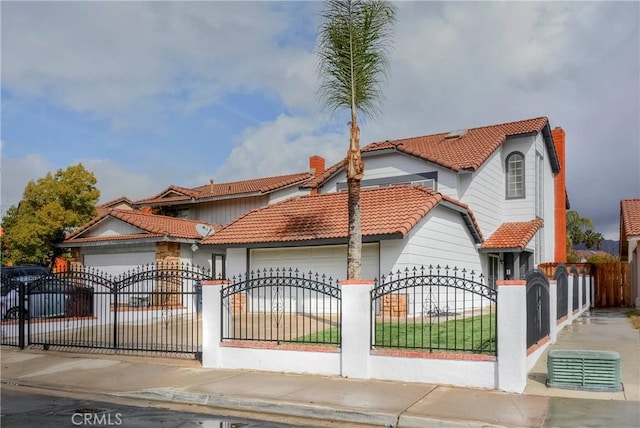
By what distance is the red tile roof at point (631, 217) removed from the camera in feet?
69.1

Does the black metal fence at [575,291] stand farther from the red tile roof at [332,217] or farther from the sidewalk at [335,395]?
the sidewalk at [335,395]

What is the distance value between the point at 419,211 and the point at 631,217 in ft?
36.1

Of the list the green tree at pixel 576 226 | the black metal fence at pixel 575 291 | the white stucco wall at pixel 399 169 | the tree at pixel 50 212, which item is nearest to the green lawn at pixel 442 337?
the black metal fence at pixel 575 291

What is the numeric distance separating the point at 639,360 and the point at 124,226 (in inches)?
737

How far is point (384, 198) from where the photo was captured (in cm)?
1862

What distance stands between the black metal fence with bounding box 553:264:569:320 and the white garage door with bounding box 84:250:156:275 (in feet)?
47.0

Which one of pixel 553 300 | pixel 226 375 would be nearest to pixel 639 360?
pixel 553 300

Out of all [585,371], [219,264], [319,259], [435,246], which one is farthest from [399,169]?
[585,371]

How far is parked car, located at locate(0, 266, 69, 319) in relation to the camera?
15180 mm

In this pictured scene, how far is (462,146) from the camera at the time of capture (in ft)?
77.6

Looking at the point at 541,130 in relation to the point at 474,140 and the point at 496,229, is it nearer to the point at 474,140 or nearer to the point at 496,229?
the point at 474,140

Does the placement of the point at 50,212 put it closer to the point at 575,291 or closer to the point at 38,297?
the point at 38,297

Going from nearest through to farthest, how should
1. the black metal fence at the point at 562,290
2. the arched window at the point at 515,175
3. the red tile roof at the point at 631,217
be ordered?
the black metal fence at the point at 562,290
the red tile roof at the point at 631,217
the arched window at the point at 515,175

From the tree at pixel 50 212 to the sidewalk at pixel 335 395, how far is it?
1812 cm
